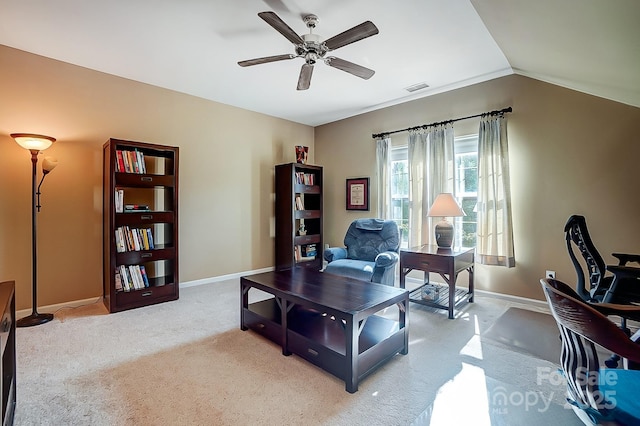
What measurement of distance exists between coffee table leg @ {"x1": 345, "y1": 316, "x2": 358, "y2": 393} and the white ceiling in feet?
7.87

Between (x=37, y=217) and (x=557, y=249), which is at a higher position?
(x=37, y=217)

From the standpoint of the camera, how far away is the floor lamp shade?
11.1ft

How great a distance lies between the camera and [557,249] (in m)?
3.26

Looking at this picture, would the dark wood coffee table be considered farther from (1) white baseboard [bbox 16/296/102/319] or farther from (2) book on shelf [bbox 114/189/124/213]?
(1) white baseboard [bbox 16/296/102/319]

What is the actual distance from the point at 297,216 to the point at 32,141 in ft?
10.7

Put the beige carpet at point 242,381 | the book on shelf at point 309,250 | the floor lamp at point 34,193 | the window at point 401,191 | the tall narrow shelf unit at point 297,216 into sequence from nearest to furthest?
the beige carpet at point 242,381, the floor lamp at point 34,193, the window at point 401,191, the tall narrow shelf unit at point 297,216, the book on shelf at point 309,250

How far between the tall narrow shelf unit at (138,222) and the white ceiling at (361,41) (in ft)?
3.25

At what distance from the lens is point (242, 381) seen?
1976mm

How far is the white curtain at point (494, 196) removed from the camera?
11.5ft

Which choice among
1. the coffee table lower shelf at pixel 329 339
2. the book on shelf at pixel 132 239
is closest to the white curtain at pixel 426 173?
the coffee table lower shelf at pixel 329 339

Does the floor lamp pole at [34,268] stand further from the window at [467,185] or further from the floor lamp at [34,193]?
the window at [467,185]

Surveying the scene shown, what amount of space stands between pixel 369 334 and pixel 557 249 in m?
2.52

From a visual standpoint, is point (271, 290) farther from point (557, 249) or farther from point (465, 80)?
point (465, 80)

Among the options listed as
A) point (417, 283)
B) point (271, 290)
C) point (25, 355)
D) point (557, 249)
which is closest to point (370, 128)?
point (417, 283)
